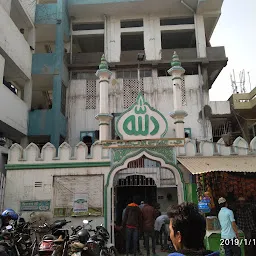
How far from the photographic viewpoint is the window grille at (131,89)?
15086 mm

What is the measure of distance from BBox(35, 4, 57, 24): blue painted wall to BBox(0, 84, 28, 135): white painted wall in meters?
4.37

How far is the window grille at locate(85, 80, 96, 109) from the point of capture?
49.8 feet

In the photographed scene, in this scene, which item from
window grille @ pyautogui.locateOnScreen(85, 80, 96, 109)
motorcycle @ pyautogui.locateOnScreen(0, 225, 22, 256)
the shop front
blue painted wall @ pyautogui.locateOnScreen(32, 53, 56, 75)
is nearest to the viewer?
motorcycle @ pyautogui.locateOnScreen(0, 225, 22, 256)

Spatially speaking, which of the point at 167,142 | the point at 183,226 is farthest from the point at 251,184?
the point at 183,226

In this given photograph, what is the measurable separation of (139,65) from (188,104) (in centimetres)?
318

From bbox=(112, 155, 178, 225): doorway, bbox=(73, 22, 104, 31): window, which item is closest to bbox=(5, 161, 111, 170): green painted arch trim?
bbox=(112, 155, 178, 225): doorway

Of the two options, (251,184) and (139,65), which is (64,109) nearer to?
(139,65)

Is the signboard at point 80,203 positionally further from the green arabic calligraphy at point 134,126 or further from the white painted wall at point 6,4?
the white painted wall at point 6,4

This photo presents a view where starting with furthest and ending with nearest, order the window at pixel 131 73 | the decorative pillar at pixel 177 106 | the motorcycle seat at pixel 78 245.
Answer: the window at pixel 131 73 < the decorative pillar at pixel 177 106 < the motorcycle seat at pixel 78 245

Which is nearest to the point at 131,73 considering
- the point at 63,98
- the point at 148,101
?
the point at 148,101

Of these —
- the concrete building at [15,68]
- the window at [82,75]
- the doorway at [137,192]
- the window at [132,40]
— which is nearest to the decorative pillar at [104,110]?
the concrete building at [15,68]

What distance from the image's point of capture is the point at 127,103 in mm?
15047

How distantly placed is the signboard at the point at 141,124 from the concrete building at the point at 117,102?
0.09 feet
